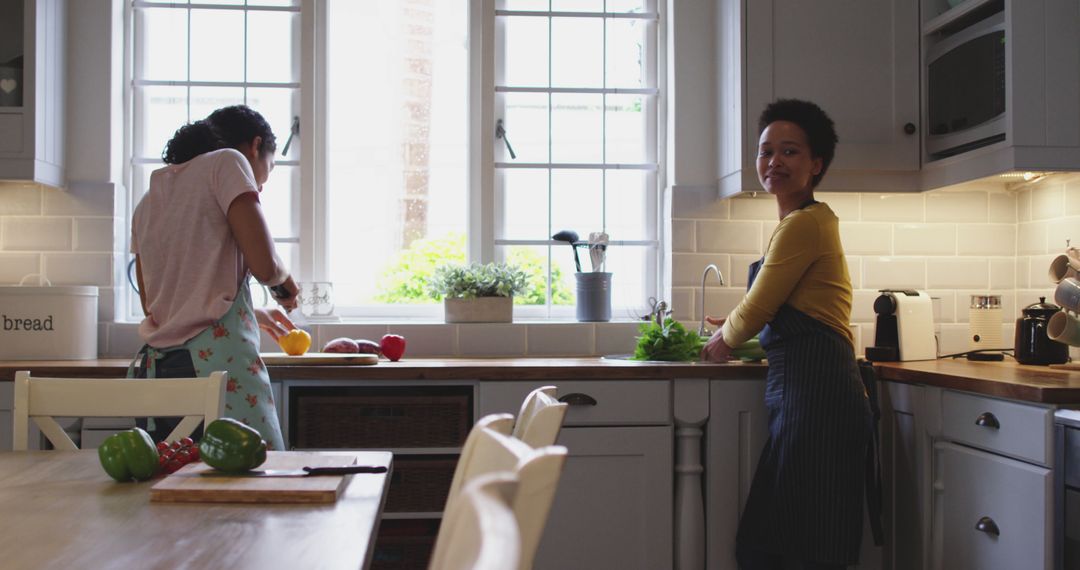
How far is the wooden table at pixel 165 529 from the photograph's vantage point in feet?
3.64

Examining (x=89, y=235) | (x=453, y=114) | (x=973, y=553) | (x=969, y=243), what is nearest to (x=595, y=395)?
(x=973, y=553)

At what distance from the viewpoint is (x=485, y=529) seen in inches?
20.3

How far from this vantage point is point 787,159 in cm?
285

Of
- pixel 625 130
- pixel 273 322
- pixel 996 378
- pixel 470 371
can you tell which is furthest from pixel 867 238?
pixel 273 322

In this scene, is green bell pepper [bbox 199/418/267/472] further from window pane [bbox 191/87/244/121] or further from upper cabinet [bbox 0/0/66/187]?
window pane [bbox 191/87/244/121]

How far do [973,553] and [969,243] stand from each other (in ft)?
4.78

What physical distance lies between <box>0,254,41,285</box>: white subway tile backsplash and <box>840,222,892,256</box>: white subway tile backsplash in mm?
2886

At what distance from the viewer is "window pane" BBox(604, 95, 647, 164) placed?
12.8 feet

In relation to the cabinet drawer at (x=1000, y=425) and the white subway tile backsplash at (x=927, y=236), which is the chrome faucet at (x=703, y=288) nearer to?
the white subway tile backsplash at (x=927, y=236)

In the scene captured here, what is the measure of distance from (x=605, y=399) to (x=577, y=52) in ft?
4.92

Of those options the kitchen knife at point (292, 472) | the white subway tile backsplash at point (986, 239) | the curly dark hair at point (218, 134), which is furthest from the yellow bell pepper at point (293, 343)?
the white subway tile backsplash at point (986, 239)

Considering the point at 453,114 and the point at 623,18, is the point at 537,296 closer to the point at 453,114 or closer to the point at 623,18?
the point at 453,114

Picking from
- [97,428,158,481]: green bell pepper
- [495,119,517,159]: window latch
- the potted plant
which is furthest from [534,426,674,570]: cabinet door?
[97,428,158,481]: green bell pepper

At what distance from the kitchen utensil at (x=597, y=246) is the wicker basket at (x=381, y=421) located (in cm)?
85
